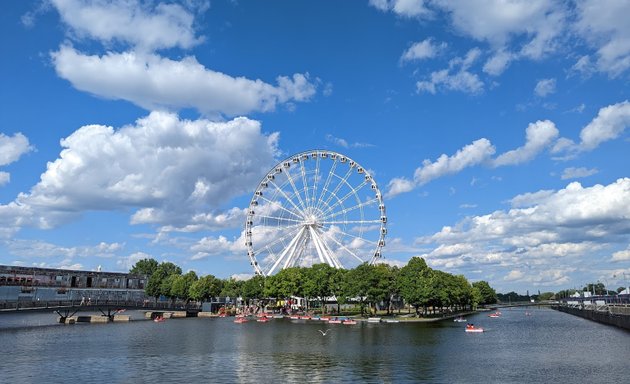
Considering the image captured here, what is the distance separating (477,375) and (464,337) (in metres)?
46.2

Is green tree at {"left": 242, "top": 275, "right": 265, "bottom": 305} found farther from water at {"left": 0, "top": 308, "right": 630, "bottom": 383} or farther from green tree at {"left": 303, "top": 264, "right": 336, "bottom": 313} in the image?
water at {"left": 0, "top": 308, "right": 630, "bottom": 383}

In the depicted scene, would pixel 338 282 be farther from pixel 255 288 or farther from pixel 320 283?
pixel 255 288

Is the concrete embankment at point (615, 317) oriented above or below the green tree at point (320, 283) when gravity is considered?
below

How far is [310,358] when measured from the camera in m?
66.2

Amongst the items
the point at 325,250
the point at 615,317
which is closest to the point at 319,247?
the point at 325,250

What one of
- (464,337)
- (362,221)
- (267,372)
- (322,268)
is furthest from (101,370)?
(322,268)

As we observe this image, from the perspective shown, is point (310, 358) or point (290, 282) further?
point (290, 282)

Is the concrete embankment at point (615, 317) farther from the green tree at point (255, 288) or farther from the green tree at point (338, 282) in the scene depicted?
the green tree at point (255, 288)

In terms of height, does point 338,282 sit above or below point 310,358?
above

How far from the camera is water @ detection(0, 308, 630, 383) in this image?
52.9m

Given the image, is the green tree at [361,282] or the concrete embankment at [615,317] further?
the green tree at [361,282]

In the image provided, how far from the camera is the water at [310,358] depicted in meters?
52.9

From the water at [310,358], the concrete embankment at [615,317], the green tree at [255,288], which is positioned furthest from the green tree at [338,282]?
the concrete embankment at [615,317]

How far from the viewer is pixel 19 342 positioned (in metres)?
86.3
